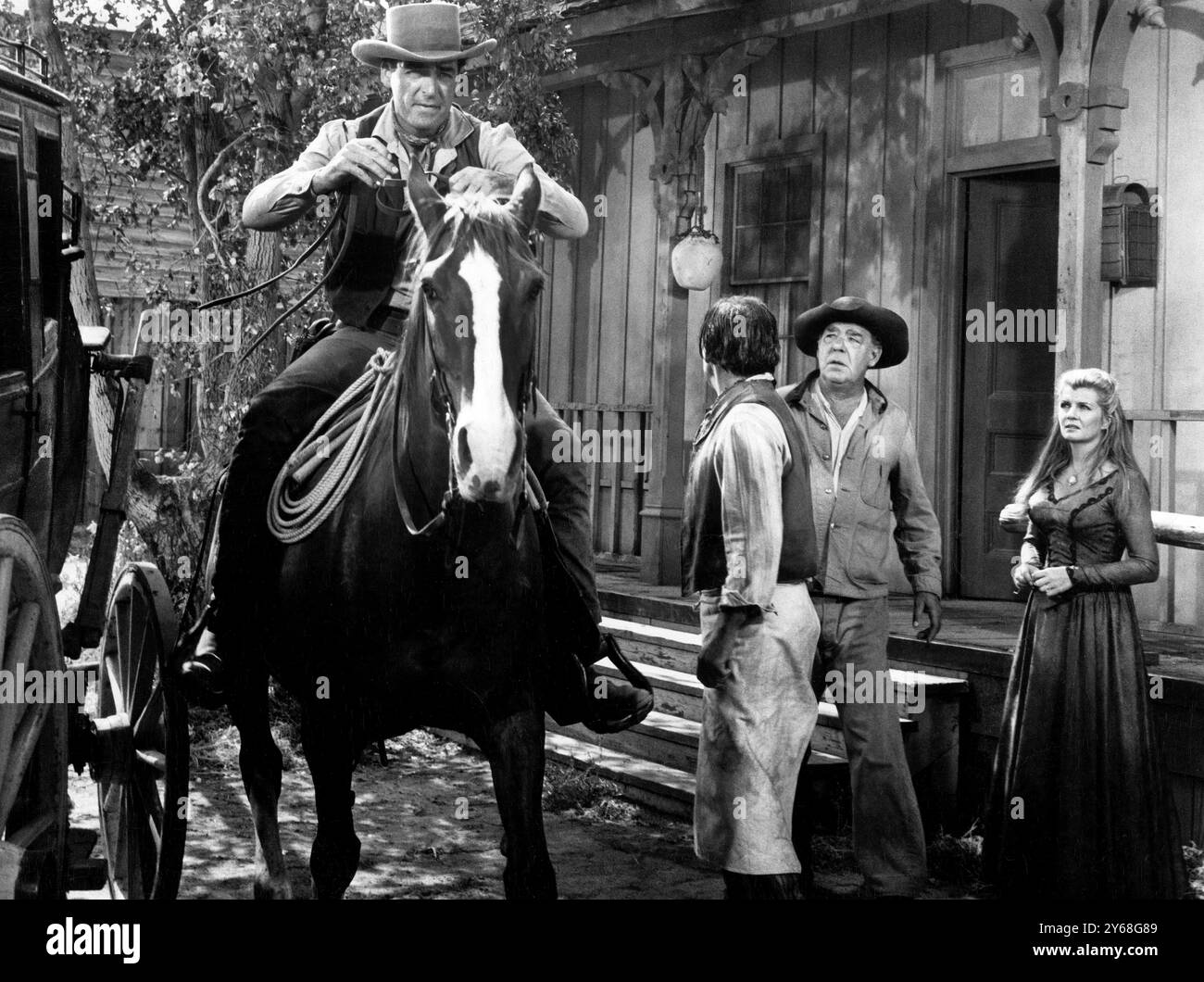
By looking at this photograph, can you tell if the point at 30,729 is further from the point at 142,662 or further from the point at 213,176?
the point at 213,176

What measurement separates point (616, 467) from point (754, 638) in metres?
8.03

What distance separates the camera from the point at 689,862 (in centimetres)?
693

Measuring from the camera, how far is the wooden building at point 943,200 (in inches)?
335

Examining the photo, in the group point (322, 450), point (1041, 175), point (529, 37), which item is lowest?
point (322, 450)

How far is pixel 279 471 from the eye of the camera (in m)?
4.95

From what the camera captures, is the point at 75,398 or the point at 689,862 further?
the point at 689,862

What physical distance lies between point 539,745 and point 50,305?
7.69 ft

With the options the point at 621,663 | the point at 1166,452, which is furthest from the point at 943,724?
the point at 621,663

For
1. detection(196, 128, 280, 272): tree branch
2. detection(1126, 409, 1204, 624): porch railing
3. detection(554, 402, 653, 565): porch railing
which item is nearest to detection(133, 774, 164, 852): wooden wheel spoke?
detection(196, 128, 280, 272): tree branch

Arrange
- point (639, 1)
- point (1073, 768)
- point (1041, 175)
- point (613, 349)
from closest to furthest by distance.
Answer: point (1073, 768) < point (1041, 175) < point (639, 1) < point (613, 349)

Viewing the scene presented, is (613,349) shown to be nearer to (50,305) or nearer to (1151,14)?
(1151,14)

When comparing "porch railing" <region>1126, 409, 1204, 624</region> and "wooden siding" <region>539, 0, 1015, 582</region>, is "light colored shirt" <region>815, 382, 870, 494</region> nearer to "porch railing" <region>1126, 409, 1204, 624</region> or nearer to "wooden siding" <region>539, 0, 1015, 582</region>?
"porch railing" <region>1126, 409, 1204, 624</region>
